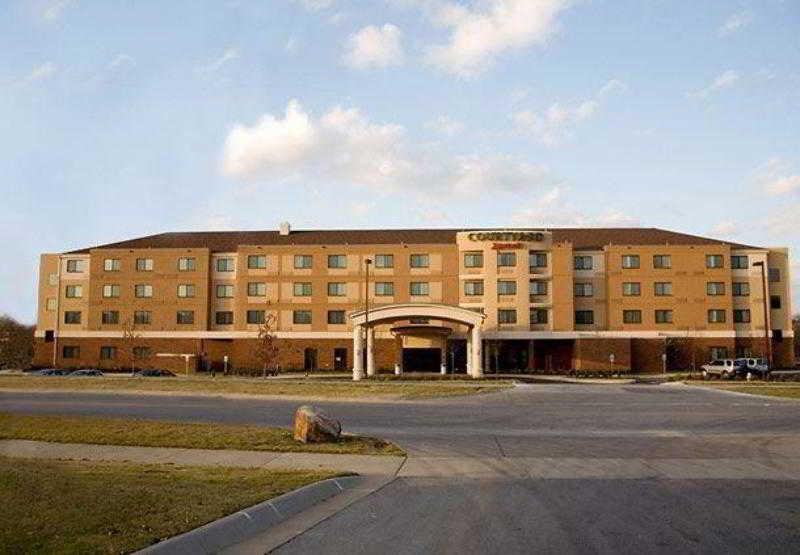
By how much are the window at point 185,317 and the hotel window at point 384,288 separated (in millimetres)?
18804

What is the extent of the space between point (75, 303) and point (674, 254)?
6028cm

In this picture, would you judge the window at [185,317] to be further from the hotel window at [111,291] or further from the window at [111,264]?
the window at [111,264]

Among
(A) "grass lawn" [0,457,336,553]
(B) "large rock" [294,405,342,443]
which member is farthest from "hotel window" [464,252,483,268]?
(A) "grass lawn" [0,457,336,553]

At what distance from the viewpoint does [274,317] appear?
76.3 metres

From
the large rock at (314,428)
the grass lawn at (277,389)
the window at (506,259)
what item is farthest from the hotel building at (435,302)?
the large rock at (314,428)

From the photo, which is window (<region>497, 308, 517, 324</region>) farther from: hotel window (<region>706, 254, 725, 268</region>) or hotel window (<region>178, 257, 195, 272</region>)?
hotel window (<region>178, 257, 195, 272</region>)

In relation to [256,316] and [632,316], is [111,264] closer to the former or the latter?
[256,316]

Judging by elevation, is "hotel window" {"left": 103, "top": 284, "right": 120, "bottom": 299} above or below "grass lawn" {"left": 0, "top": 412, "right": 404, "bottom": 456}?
above

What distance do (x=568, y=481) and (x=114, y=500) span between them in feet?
23.3

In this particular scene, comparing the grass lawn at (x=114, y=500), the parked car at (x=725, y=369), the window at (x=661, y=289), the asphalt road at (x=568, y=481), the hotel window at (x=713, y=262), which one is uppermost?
the hotel window at (x=713, y=262)

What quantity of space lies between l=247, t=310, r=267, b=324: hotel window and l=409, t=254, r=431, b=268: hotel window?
1540cm

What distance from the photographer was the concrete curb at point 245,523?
7483mm

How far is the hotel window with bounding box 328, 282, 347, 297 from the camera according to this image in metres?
76.4

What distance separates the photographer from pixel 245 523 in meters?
8.78
